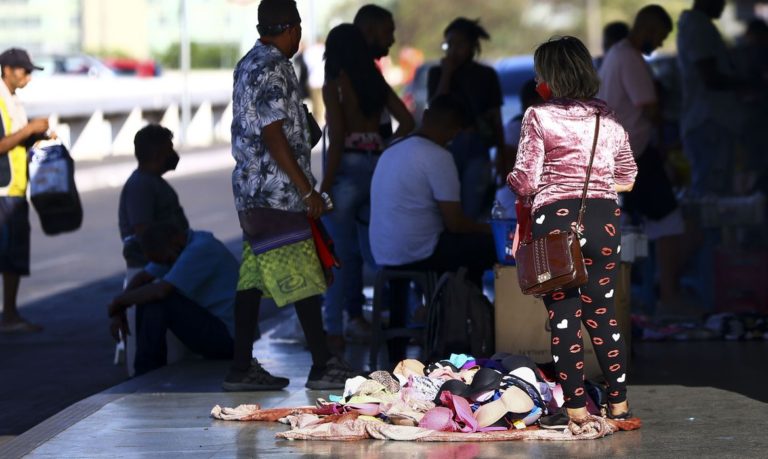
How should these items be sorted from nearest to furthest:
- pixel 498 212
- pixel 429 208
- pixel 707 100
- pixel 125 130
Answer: pixel 429 208 < pixel 498 212 < pixel 707 100 < pixel 125 130

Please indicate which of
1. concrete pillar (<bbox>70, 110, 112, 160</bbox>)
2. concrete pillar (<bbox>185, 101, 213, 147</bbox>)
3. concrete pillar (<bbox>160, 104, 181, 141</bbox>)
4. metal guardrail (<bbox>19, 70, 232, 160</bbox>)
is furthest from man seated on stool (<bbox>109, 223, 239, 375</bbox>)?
concrete pillar (<bbox>185, 101, 213, 147</bbox>)

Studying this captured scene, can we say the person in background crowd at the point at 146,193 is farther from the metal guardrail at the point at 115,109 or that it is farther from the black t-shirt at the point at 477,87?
the metal guardrail at the point at 115,109

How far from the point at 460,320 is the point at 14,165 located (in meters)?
4.40

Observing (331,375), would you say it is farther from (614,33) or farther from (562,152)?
(614,33)

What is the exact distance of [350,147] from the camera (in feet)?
31.9

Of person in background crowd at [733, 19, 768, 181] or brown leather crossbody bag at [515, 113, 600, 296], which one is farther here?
person in background crowd at [733, 19, 768, 181]

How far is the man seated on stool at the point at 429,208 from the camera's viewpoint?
874cm

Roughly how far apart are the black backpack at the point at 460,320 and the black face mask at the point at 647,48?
313 centimetres

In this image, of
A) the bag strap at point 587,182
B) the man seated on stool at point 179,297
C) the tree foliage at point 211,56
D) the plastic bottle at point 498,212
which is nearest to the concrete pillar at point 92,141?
the man seated on stool at point 179,297

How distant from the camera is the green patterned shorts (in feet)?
25.8

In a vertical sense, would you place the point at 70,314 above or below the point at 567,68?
below

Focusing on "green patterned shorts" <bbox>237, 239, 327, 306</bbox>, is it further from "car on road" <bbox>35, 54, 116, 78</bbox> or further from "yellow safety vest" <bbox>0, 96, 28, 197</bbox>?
"car on road" <bbox>35, 54, 116, 78</bbox>

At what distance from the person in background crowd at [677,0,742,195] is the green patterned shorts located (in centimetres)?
501

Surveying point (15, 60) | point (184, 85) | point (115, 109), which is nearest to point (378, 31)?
point (15, 60)
